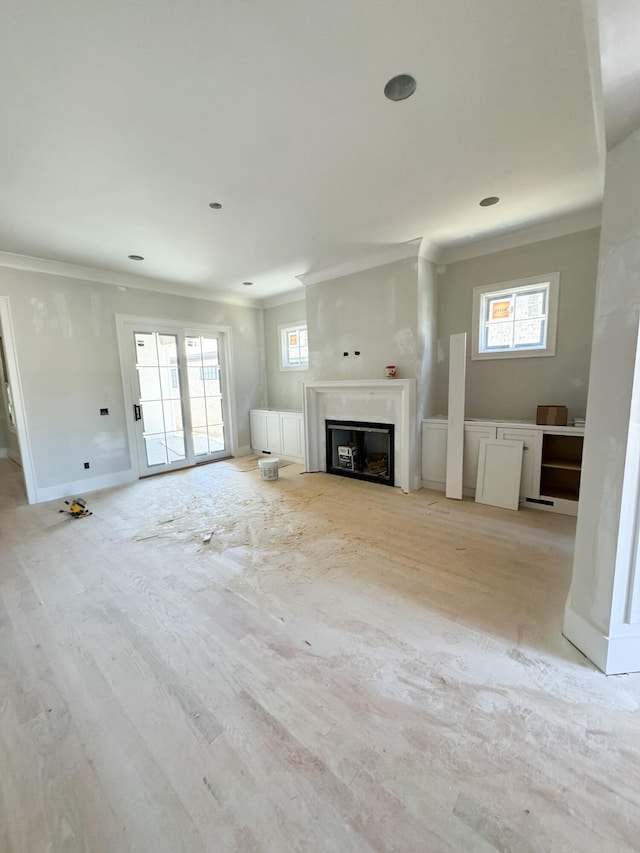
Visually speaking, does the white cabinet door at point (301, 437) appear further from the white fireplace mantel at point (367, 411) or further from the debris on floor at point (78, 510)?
the debris on floor at point (78, 510)

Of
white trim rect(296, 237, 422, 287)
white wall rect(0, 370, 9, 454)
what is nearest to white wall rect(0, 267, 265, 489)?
white trim rect(296, 237, 422, 287)

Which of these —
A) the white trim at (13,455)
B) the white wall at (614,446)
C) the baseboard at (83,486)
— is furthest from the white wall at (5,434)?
the white wall at (614,446)

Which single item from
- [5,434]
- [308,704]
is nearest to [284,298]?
[308,704]

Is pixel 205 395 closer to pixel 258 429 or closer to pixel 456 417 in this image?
pixel 258 429

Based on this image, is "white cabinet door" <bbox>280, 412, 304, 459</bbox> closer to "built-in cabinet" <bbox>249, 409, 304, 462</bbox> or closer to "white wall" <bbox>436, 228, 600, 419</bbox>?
"built-in cabinet" <bbox>249, 409, 304, 462</bbox>

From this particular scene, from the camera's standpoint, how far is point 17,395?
3822 millimetres

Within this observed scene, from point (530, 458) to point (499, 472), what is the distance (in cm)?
31

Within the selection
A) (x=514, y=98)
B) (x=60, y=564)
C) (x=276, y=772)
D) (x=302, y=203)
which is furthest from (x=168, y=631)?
(x=514, y=98)

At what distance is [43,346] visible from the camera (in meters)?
3.96

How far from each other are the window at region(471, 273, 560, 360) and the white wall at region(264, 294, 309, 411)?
280 cm

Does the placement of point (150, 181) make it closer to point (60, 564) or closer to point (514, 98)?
point (514, 98)

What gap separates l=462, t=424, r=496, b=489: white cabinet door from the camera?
3.65m

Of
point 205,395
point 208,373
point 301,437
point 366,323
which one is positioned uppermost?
point 366,323

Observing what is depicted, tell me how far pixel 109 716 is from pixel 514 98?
3521mm
